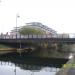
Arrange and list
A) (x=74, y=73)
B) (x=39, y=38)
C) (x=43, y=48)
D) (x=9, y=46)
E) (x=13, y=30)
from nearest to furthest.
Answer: (x=74, y=73)
(x=39, y=38)
(x=9, y=46)
(x=43, y=48)
(x=13, y=30)

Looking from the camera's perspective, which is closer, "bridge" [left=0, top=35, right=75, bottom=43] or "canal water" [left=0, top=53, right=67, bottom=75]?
"canal water" [left=0, top=53, right=67, bottom=75]

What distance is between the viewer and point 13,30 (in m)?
156

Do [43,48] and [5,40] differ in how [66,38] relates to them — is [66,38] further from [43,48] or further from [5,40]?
[43,48]

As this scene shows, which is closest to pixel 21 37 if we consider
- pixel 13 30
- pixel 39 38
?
pixel 39 38

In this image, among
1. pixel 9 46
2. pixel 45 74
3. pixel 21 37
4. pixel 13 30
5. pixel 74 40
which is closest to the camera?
pixel 45 74

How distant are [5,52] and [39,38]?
1706cm

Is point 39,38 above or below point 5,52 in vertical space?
above

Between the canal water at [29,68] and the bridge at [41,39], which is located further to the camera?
the bridge at [41,39]

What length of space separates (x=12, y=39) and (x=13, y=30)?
192ft

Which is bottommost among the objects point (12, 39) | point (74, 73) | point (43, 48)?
point (43, 48)

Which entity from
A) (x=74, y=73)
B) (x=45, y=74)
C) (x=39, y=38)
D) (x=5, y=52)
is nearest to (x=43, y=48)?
(x=5, y=52)

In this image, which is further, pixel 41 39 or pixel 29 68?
pixel 41 39

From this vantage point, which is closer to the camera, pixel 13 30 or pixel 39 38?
pixel 39 38

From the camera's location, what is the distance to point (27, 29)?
523ft
